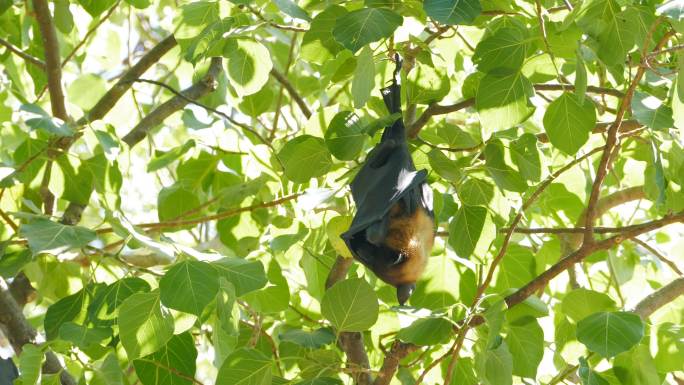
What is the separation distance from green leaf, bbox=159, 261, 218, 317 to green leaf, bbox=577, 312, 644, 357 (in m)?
0.91

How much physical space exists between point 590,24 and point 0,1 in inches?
86.8

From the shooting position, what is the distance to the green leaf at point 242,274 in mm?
2234

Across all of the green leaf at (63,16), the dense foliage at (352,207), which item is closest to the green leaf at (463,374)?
the dense foliage at (352,207)

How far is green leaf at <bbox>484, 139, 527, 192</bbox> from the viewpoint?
245cm

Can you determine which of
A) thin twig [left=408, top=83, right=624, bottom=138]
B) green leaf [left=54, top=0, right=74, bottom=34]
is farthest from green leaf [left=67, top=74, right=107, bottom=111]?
thin twig [left=408, top=83, right=624, bottom=138]

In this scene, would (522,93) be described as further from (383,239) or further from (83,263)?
(83,263)

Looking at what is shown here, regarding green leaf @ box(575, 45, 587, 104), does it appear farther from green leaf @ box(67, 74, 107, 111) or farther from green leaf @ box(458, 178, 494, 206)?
green leaf @ box(67, 74, 107, 111)

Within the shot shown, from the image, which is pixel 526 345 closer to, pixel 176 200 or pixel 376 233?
pixel 376 233

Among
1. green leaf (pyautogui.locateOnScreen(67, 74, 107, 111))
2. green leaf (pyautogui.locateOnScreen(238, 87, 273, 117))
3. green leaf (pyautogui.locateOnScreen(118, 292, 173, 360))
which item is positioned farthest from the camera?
green leaf (pyautogui.locateOnScreen(67, 74, 107, 111))

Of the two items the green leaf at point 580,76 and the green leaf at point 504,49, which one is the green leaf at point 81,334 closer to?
the green leaf at point 504,49

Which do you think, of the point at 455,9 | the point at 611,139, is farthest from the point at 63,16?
the point at 611,139

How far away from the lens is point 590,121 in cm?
242

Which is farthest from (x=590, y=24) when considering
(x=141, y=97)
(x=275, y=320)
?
(x=141, y=97)

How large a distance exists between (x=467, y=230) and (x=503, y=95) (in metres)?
0.40
